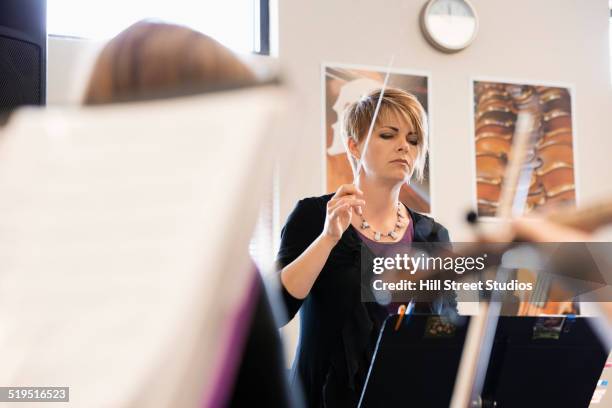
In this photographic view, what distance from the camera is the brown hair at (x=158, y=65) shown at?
9.2 inches

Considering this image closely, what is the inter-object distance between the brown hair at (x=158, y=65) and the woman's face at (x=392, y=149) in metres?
1.30

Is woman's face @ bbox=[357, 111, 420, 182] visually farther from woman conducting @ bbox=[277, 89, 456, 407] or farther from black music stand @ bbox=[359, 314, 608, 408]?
black music stand @ bbox=[359, 314, 608, 408]

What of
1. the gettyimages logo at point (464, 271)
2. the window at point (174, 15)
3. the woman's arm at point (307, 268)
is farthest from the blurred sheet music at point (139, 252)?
the window at point (174, 15)

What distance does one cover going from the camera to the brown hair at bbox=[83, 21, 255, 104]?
23 centimetres

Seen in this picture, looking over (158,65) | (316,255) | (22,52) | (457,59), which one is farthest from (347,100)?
(158,65)

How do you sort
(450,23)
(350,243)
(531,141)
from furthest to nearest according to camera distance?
(531,141) → (450,23) → (350,243)

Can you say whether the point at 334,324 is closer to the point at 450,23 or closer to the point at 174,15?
the point at 174,15

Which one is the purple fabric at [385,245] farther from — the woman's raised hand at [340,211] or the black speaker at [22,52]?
the black speaker at [22,52]

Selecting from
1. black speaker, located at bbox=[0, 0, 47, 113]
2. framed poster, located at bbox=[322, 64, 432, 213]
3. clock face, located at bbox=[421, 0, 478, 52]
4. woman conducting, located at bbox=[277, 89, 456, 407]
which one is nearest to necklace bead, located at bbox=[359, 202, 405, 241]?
woman conducting, located at bbox=[277, 89, 456, 407]

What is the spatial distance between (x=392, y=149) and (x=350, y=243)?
249 millimetres

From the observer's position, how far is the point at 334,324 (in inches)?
58.2

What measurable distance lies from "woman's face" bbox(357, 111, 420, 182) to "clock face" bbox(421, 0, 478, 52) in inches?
61.6

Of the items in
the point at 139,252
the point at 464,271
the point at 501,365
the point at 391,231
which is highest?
the point at 139,252

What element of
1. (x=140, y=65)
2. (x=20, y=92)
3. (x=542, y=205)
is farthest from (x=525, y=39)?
(x=140, y=65)
